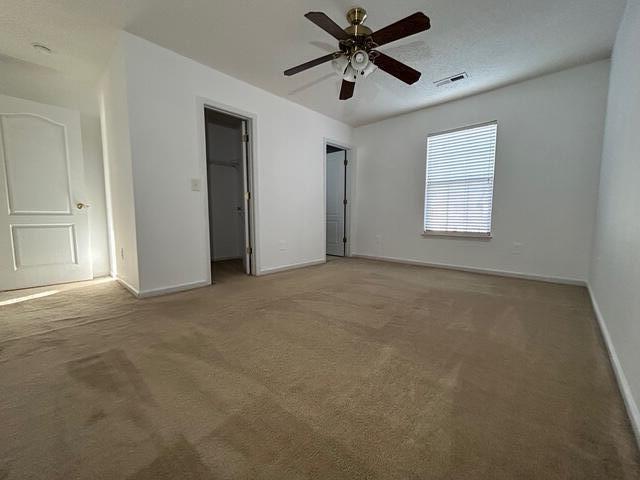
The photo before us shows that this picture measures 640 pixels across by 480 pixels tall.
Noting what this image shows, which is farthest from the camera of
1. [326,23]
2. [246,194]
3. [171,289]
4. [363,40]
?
[246,194]

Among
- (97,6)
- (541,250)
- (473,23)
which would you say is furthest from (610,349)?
(97,6)

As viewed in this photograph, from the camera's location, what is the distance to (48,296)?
2.81 m

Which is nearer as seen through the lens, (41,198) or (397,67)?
(397,67)

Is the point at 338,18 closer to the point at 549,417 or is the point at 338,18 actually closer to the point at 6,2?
the point at 6,2

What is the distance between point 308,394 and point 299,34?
3054 mm

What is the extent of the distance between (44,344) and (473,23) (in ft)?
14.2

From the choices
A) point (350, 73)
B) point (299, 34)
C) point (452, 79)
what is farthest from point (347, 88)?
point (452, 79)

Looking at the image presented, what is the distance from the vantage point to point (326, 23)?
1.89m

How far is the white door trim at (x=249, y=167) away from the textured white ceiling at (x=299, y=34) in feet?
1.45

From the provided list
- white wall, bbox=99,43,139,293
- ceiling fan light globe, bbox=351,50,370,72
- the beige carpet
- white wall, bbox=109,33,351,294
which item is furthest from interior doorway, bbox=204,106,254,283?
ceiling fan light globe, bbox=351,50,370,72

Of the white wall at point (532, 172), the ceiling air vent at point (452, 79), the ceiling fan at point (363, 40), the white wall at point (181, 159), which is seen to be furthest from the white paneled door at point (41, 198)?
the white wall at point (532, 172)

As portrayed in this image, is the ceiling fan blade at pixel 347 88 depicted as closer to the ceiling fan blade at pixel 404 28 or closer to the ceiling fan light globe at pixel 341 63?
the ceiling fan light globe at pixel 341 63

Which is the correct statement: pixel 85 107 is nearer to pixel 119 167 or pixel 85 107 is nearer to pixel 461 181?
pixel 119 167

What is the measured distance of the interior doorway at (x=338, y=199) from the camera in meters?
5.44
